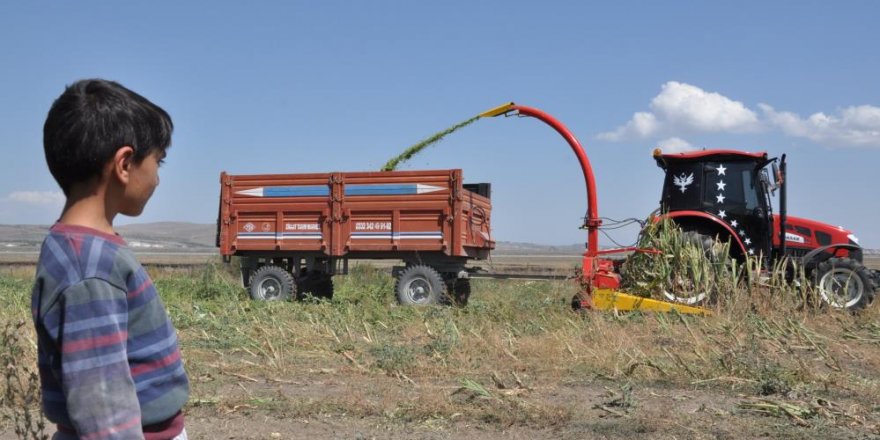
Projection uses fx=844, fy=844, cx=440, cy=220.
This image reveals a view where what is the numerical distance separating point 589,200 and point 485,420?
23.4 ft

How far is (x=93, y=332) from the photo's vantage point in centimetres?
173

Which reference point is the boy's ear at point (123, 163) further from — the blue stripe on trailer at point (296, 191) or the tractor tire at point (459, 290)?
the blue stripe on trailer at point (296, 191)

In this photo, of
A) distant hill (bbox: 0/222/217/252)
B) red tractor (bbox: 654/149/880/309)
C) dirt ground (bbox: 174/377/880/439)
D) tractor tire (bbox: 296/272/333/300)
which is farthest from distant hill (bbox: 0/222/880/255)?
dirt ground (bbox: 174/377/880/439)

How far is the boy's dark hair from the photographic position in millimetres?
1854

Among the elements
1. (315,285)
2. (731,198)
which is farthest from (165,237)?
(731,198)

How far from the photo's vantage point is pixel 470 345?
26.2ft

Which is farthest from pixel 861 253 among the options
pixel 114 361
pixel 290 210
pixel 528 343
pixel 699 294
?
pixel 114 361

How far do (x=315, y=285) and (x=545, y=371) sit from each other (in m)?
9.03

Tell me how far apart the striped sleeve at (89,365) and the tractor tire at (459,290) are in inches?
489

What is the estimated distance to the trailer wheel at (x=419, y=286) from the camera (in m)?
13.6

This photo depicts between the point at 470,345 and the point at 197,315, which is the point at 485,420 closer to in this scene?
the point at 470,345

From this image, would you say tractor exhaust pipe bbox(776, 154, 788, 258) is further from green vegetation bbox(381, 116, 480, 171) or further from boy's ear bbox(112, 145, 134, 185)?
boy's ear bbox(112, 145, 134, 185)

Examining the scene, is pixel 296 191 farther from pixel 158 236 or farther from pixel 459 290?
pixel 158 236

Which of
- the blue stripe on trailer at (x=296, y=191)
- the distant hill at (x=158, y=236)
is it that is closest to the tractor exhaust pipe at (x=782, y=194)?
the blue stripe on trailer at (x=296, y=191)
